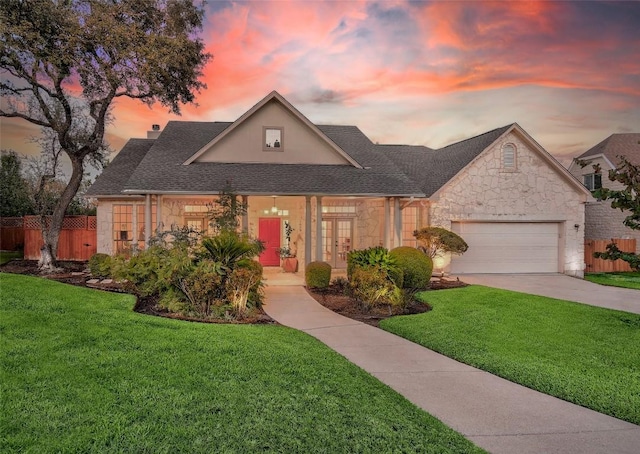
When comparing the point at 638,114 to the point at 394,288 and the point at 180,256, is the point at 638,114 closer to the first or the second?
the point at 394,288

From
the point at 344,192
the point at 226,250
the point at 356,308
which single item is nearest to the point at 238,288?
the point at 226,250

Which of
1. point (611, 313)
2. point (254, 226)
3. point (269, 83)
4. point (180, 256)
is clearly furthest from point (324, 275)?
point (269, 83)

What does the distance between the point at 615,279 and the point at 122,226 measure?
→ 19.4m

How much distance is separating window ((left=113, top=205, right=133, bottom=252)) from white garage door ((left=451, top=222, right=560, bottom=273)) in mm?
12624

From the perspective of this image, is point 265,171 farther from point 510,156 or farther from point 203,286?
point 510,156

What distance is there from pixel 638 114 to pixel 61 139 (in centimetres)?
2201

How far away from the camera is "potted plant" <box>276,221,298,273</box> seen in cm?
1666

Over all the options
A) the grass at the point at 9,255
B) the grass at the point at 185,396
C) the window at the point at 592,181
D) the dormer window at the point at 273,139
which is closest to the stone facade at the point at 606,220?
the window at the point at 592,181

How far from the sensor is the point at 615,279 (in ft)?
53.4

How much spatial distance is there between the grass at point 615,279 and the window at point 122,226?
1784 centimetres

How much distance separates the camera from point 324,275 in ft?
41.5

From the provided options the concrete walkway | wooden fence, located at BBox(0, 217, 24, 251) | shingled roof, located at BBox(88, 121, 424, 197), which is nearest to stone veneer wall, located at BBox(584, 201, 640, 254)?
shingled roof, located at BBox(88, 121, 424, 197)

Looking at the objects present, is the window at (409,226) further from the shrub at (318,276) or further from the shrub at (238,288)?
the shrub at (238,288)

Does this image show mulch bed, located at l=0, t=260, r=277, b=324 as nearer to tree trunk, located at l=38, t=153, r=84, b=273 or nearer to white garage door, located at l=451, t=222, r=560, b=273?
tree trunk, located at l=38, t=153, r=84, b=273
